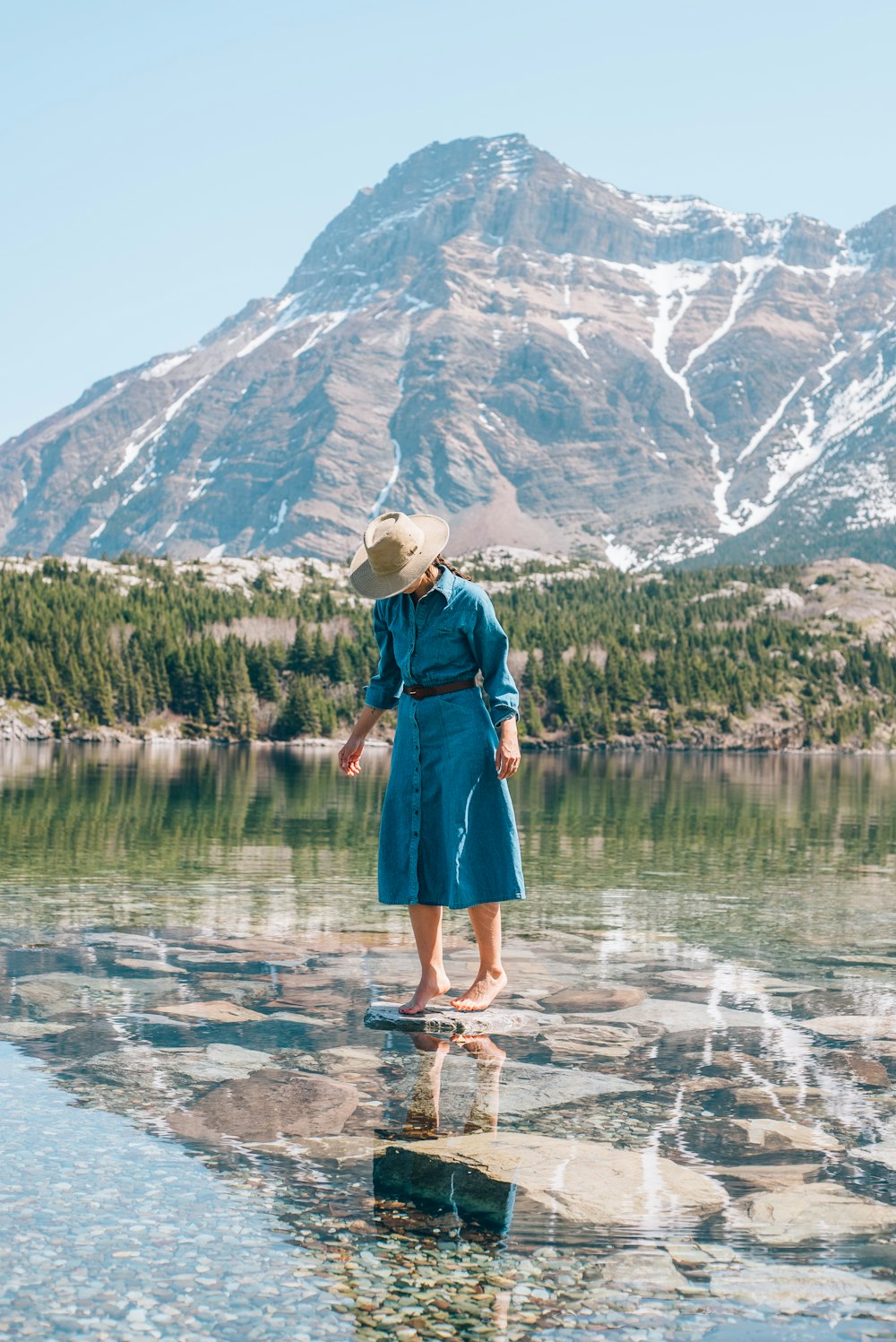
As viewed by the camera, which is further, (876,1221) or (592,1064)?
(592,1064)

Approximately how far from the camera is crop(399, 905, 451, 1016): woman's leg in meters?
9.91

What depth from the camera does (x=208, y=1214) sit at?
18.9ft

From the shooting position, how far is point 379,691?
10.5m

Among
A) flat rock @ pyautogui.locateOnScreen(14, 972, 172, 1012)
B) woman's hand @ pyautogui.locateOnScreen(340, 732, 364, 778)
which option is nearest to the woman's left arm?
woman's hand @ pyautogui.locateOnScreen(340, 732, 364, 778)

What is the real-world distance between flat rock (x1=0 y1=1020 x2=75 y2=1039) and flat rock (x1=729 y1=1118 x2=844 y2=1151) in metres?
4.34

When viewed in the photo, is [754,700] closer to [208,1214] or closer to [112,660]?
[112,660]

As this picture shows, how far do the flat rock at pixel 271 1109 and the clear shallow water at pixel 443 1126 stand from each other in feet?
0.06

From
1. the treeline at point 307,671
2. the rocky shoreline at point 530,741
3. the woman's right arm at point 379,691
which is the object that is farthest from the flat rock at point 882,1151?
the treeline at point 307,671

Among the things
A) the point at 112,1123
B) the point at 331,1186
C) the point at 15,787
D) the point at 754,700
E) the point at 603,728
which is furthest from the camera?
the point at 754,700

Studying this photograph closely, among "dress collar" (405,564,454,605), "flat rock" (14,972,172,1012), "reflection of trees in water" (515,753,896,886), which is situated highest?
"dress collar" (405,564,454,605)

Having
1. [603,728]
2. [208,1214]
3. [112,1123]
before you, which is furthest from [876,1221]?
[603,728]

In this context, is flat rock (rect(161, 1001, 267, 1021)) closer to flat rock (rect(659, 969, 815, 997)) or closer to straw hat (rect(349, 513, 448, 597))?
straw hat (rect(349, 513, 448, 597))

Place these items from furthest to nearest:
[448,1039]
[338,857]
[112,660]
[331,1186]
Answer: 1. [112,660]
2. [338,857]
3. [448,1039]
4. [331,1186]

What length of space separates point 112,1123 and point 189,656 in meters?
133
